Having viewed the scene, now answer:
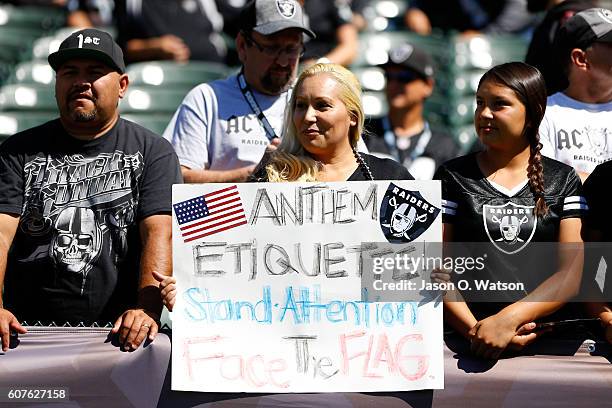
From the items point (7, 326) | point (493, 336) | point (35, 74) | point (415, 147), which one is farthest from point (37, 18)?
point (493, 336)

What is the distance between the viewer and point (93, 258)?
166 inches

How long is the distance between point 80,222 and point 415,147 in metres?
2.65

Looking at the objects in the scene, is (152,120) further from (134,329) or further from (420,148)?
(134,329)

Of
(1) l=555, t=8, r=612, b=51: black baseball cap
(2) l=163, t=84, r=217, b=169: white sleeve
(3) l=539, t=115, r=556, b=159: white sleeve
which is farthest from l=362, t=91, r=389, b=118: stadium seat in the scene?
(3) l=539, t=115, r=556, b=159: white sleeve

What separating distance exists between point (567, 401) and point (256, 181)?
4.43 feet

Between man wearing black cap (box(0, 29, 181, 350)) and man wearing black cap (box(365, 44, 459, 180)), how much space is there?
85.4 inches

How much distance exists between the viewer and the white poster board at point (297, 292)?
12.6ft

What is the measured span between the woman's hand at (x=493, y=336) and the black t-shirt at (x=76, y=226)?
124 cm

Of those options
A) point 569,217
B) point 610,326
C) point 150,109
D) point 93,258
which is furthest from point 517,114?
point 150,109

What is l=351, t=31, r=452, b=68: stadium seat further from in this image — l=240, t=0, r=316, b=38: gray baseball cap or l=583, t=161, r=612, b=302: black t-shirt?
l=583, t=161, r=612, b=302: black t-shirt

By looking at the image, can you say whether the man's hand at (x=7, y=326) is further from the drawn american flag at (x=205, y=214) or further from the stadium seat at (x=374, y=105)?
the stadium seat at (x=374, y=105)

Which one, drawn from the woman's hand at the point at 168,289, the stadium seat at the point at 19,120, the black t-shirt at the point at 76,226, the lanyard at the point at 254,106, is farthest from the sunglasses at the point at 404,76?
the woman's hand at the point at 168,289

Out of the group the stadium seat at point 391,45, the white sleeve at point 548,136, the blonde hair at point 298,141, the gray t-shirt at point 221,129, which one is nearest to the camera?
the blonde hair at point 298,141

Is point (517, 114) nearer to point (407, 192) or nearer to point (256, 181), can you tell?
point (407, 192)
